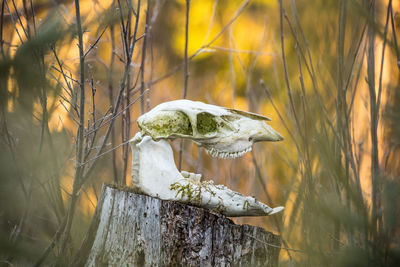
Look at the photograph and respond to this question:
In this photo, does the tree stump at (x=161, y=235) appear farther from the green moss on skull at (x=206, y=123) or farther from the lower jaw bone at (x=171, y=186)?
the green moss on skull at (x=206, y=123)

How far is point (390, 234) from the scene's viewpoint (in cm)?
167

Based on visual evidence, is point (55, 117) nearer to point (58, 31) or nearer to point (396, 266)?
point (58, 31)

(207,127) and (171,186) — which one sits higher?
(207,127)

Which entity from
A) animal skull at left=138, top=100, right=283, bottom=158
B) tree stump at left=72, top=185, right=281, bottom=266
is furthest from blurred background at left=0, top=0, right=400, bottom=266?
tree stump at left=72, top=185, right=281, bottom=266

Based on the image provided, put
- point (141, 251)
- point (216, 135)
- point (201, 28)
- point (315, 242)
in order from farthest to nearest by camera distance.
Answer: point (201, 28) → point (216, 135) → point (141, 251) → point (315, 242)

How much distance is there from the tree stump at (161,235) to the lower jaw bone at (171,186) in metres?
0.07

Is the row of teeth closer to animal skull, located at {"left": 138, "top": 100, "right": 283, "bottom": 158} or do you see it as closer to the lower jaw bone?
animal skull, located at {"left": 138, "top": 100, "right": 283, "bottom": 158}

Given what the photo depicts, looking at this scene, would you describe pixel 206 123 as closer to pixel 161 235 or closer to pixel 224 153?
pixel 224 153

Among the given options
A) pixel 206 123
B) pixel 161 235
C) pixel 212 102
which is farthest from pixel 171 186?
pixel 212 102

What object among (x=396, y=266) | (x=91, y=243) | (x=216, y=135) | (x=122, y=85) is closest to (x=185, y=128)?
(x=216, y=135)

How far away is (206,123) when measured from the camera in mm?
2088

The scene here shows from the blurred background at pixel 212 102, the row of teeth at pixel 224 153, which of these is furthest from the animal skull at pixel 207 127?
the blurred background at pixel 212 102

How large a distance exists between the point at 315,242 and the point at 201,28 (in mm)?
6008

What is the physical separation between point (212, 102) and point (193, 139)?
7.41 feet
